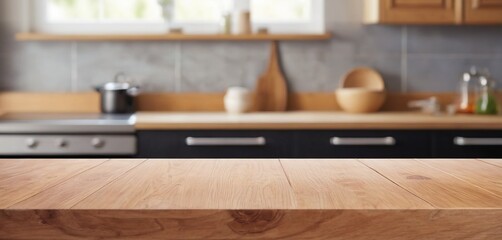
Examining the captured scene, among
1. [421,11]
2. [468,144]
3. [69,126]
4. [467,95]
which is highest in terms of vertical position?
[421,11]

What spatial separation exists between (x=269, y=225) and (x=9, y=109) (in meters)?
3.31

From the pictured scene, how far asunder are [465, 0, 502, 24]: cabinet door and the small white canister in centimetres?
128

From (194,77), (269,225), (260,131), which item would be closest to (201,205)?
(269,225)

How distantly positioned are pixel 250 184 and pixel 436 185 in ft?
1.20

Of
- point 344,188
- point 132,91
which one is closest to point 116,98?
point 132,91

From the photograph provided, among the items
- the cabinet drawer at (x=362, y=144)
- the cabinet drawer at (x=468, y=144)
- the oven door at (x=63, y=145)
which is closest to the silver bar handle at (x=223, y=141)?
the cabinet drawer at (x=362, y=144)

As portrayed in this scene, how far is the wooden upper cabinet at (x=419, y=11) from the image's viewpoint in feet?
12.1

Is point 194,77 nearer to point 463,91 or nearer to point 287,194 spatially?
point 463,91

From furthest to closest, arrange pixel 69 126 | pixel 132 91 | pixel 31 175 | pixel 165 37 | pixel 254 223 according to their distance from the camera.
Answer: pixel 165 37 < pixel 132 91 < pixel 69 126 < pixel 31 175 < pixel 254 223

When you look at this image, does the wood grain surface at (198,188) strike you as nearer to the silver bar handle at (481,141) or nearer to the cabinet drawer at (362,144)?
the cabinet drawer at (362,144)

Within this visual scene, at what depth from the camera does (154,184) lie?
1.33 metres

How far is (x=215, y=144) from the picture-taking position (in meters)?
3.30

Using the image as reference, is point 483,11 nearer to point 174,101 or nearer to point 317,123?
point 317,123

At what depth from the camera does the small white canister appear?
150 inches
